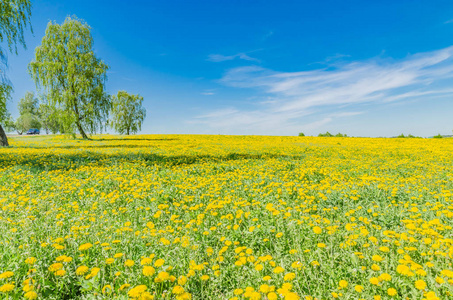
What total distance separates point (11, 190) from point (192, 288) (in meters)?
6.49

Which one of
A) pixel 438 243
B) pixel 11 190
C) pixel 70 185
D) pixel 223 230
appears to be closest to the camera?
pixel 438 243

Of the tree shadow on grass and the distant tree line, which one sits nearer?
the tree shadow on grass

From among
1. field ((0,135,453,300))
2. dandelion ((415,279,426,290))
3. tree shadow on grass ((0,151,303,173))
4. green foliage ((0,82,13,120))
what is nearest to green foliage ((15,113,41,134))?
green foliage ((0,82,13,120))

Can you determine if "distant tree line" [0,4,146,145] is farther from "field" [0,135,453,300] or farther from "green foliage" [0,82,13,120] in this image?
"field" [0,135,453,300]

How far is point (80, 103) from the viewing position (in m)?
28.2

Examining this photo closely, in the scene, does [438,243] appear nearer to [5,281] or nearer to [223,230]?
[223,230]

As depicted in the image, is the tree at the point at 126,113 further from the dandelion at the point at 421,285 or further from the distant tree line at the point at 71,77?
the dandelion at the point at 421,285

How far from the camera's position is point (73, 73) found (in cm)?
2739

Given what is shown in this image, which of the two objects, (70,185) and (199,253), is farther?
(70,185)

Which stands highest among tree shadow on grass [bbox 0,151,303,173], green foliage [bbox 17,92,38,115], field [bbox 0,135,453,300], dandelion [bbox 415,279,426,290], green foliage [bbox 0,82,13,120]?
green foliage [bbox 17,92,38,115]

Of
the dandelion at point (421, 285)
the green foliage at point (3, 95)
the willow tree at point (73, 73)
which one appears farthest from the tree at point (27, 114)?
the dandelion at point (421, 285)

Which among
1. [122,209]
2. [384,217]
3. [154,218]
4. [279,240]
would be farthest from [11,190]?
[384,217]

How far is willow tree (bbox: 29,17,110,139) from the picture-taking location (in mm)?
26625

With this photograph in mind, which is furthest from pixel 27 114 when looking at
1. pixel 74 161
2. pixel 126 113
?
pixel 74 161
